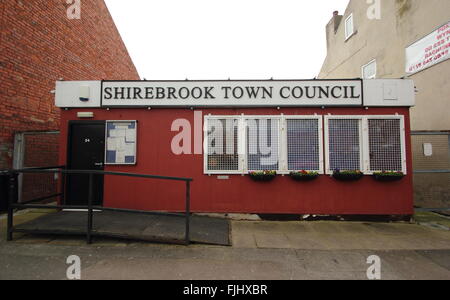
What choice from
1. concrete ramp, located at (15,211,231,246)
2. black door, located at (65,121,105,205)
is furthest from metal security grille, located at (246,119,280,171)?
black door, located at (65,121,105,205)

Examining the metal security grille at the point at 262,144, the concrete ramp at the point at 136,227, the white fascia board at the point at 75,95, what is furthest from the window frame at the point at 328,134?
the white fascia board at the point at 75,95

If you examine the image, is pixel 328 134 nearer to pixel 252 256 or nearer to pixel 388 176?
pixel 388 176

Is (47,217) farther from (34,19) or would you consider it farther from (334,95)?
(334,95)

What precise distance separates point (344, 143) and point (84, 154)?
6807 mm

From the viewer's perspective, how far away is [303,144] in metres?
5.81

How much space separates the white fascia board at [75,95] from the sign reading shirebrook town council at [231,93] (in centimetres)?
21

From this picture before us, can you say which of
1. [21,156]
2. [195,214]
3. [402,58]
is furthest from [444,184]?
[21,156]

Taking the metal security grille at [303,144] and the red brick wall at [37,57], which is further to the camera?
the red brick wall at [37,57]

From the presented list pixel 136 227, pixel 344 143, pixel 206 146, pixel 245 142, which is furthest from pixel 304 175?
pixel 136 227

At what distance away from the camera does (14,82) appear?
246 inches

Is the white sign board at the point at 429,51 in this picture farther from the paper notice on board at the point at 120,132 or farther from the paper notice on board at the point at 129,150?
the paper notice on board at the point at 120,132

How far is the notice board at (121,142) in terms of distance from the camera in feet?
19.2
